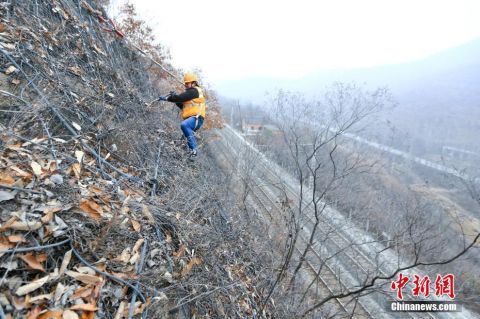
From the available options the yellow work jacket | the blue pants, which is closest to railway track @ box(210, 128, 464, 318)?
the blue pants

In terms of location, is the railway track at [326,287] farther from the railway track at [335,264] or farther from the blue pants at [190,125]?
the blue pants at [190,125]

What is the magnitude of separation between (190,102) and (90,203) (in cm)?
367

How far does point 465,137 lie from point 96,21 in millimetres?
87679

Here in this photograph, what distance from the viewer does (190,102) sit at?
20.1 feet

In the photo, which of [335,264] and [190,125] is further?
[335,264]

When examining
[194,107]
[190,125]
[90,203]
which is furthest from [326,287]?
[90,203]

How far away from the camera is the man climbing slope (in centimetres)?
581

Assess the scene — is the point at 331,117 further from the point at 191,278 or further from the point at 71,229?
the point at 71,229

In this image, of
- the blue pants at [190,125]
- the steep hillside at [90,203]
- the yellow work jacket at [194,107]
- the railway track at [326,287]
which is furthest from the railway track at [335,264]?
the steep hillside at [90,203]

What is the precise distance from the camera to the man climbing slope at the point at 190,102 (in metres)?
5.81

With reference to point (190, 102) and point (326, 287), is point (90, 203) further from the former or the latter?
point (326, 287)

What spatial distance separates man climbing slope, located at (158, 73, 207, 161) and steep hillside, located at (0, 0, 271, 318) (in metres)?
0.68

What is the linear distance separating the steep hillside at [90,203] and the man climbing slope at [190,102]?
2.24ft

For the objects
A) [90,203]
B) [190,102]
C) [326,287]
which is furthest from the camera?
[326,287]
